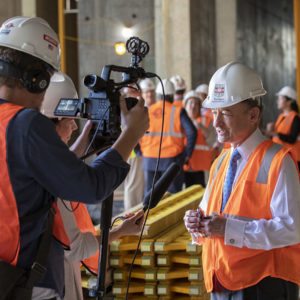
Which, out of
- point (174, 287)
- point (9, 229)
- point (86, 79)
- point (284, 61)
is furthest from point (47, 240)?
point (284, 61)

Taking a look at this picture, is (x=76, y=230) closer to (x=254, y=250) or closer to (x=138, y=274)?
(x=254, y=250)

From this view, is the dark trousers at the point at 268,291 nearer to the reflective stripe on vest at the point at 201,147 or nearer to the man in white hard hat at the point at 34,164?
the man in white hard hat at the point at 34,164

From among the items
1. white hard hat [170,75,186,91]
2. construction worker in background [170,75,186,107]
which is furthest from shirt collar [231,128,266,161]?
white hard hat [170,75,186,91]

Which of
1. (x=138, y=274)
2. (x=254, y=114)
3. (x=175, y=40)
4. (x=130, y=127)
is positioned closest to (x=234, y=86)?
(x=254, y=114)

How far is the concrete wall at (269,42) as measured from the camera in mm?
17188

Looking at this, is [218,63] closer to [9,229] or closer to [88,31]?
[88,31]

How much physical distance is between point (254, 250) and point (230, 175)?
1.40 ft

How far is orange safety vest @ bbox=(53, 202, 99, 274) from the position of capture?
6.76 feet

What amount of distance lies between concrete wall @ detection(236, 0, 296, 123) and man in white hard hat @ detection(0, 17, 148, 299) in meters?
14.5

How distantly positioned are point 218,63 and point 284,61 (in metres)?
9.03

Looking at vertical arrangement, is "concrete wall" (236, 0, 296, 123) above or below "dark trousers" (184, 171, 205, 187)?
above

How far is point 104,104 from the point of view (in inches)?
81.0

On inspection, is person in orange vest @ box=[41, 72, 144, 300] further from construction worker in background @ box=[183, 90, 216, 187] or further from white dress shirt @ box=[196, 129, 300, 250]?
construction worker in background @ box=[183, 90, 216, 187]

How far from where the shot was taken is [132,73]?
215cm
